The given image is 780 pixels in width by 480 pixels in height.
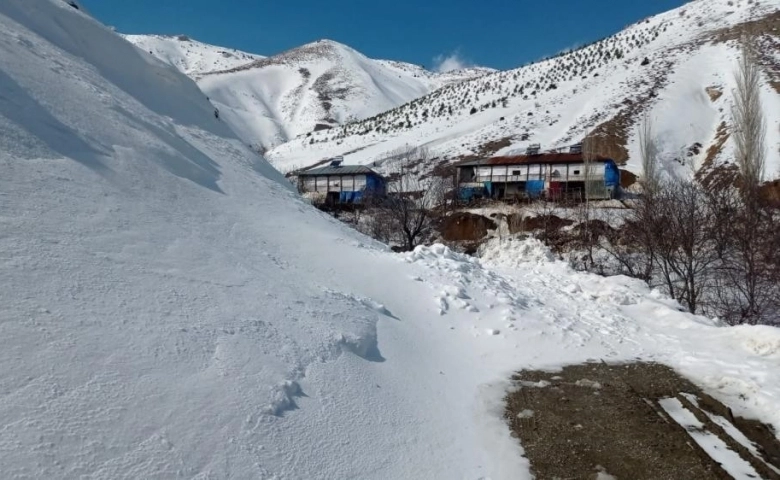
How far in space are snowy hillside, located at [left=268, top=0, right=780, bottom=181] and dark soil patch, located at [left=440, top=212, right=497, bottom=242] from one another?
66.3 ft

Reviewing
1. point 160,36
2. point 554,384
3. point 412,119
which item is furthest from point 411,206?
point 160,36

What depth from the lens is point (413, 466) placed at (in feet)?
13.6

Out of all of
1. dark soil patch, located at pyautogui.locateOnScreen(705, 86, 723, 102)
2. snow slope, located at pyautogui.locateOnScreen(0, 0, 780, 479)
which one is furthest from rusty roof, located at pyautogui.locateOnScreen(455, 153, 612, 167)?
snow slope, located at pyautogui.locateOnScreen(0, 0, 780, 479)

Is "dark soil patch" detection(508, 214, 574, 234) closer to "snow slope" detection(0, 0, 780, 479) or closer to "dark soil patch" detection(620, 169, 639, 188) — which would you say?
"dark soil patch" detection(620, 169, 639, 188)

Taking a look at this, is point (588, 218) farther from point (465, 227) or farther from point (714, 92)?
point (714, 92)

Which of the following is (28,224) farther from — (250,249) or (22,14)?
(22,14)

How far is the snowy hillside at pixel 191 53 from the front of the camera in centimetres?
16662

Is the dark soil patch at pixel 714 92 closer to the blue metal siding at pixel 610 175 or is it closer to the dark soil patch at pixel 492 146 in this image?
the dark soil patch at pixel 492 146

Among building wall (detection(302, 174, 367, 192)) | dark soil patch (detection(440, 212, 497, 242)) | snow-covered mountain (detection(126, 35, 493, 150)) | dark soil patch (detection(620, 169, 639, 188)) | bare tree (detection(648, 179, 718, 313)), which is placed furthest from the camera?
snow-covered mountain (detection(126, 35, 493, 150))

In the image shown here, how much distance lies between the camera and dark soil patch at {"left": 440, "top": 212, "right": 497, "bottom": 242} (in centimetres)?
3005

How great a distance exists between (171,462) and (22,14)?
39.0 feet

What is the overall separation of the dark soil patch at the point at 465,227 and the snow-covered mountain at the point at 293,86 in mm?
73794

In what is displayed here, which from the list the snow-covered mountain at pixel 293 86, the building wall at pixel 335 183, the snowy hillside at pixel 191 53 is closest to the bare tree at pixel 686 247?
the building wall at pixel 335 183

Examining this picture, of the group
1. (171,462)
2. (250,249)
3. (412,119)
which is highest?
(412,119)
